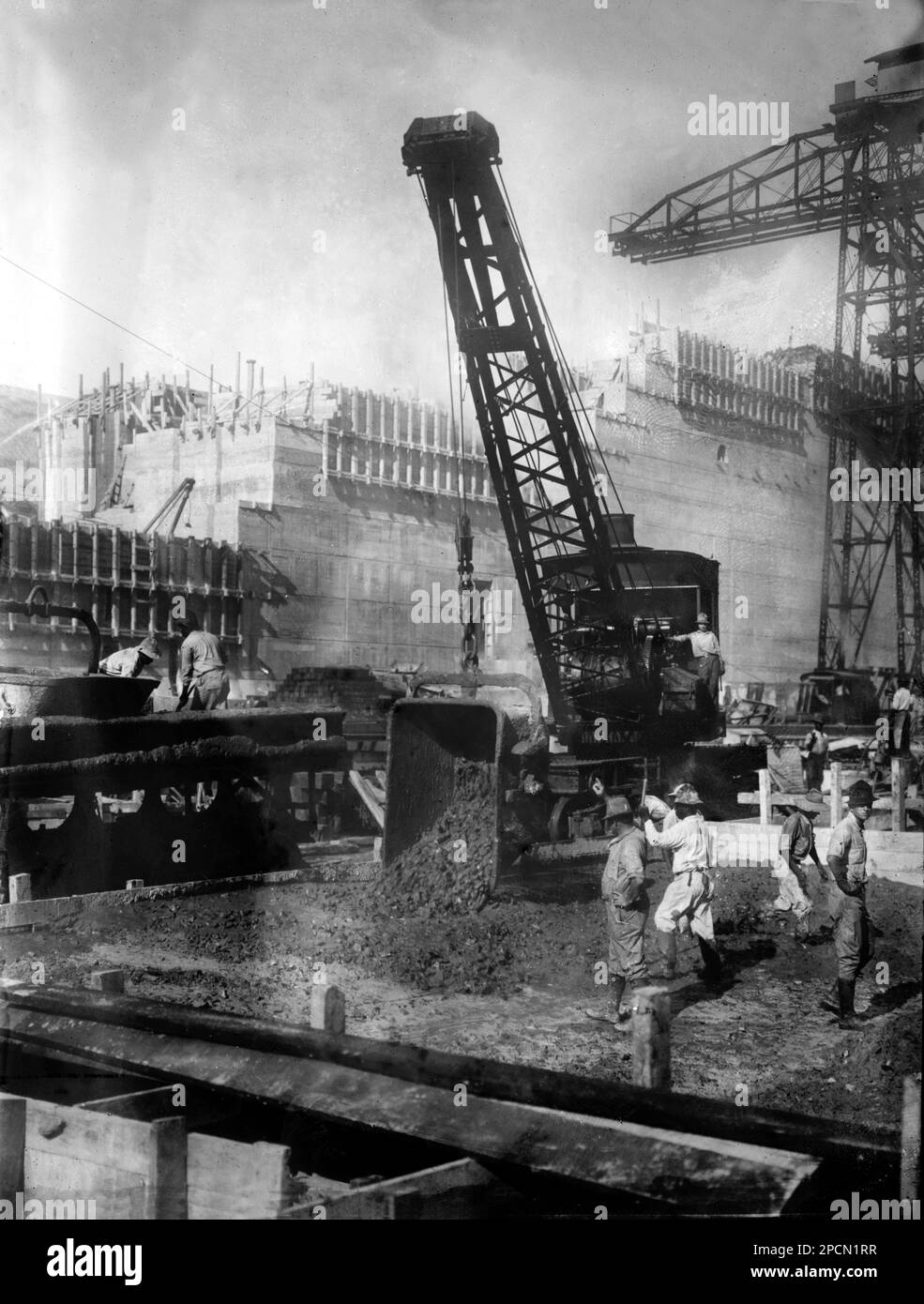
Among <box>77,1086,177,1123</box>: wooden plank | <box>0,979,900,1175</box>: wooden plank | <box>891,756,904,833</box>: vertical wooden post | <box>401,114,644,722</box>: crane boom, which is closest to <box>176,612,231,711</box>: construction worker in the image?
<box>401,114,644,722</box>: crane boom

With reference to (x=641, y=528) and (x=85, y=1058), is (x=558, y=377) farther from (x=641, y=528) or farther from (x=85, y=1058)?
(x=85, y=1058)

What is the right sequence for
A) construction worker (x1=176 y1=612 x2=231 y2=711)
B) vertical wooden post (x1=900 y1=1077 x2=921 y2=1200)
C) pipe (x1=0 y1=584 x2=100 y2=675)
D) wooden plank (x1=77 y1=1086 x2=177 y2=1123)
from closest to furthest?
vertical wooden post (x1=900 y1=1077 x2=921 y2=1200), wooden plank (x1=77 y1=1086 x2=177 y2=1123), pipe (x1=0 y1=584 x2=100 y2=675), construction worker (x1=176 y1=612 x2=231 y2=711)

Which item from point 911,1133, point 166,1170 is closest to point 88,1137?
point 166,1170

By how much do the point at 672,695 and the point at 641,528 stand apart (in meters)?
7.32

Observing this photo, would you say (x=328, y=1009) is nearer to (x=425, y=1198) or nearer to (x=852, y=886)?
(x=425, y=1198)

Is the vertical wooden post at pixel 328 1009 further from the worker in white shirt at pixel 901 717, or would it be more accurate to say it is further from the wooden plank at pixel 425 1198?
the worker in white shirt at pixel 901 717

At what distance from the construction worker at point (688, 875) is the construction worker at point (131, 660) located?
4.90m

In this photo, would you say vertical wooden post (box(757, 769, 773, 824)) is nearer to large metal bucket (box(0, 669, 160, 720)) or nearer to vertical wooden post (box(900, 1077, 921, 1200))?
large metal bucket (box(0, 669, 160, 720))

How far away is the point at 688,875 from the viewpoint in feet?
25.0

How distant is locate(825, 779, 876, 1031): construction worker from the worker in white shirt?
25.6 ft

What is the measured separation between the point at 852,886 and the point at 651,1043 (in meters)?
3.26

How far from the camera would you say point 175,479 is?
76.9 ft

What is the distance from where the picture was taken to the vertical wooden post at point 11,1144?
3.60 meters

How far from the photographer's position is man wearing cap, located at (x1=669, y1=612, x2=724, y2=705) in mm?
12891
